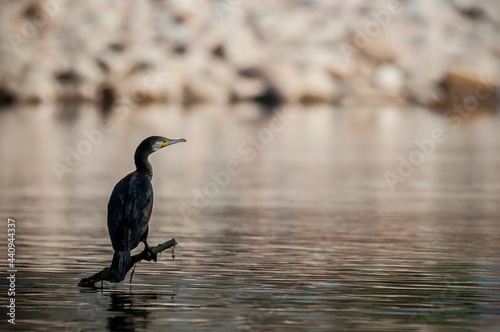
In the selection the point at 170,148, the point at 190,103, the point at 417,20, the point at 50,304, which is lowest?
the point at 50,304

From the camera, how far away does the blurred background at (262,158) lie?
12.7m

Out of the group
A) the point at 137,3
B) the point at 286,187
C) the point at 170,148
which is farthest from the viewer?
the point at 137,3

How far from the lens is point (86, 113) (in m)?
56.5

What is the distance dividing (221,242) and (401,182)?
1095cm

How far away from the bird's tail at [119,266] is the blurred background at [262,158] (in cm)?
31

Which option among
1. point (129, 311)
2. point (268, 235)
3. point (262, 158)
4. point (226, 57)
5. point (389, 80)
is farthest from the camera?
point (389, 80)

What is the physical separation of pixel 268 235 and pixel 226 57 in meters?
52.3

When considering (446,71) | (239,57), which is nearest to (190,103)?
(239,57)

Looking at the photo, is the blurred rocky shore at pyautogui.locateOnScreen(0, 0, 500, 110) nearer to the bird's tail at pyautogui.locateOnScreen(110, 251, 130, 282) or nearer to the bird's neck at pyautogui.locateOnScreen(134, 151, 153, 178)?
the bird's neck at pyautogui.locateOnScreen(134, 151, 153, 178)

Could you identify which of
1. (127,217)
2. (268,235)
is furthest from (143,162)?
(268,235)

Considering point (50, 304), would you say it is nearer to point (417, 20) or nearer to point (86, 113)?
point (86, 113)

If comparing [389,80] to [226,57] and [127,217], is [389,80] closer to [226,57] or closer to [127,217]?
[226,57]

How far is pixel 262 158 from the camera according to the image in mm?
33906

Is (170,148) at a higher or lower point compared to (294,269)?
higher
